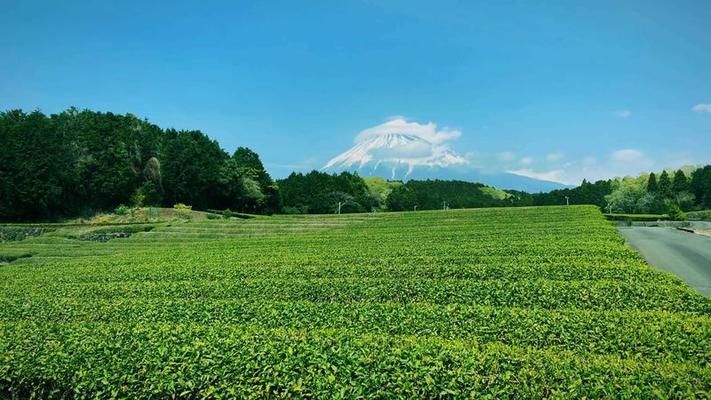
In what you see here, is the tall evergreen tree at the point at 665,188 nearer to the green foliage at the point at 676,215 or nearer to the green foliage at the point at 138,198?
the green foliage at the point at 676,215

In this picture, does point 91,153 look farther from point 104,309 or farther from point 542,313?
point 542,313

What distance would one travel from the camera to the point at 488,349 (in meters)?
9.10

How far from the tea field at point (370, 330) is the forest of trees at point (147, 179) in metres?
49.4

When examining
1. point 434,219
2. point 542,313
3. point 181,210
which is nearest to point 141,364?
point 542,313

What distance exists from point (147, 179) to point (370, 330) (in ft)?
272

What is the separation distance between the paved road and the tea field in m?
3.10

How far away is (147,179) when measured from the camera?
282ft

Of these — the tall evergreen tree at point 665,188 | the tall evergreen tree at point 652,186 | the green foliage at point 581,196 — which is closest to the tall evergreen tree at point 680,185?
the tall evergreen tree at point 665,188

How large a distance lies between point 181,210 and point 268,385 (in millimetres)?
67390

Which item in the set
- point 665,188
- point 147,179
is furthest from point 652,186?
point 147,179

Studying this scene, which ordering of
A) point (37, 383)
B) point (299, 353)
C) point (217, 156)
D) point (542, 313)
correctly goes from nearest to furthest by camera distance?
point (299, 353)
point (37, 383)
point (542, 313)
point (217, 156)

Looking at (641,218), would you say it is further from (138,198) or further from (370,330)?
(370,330)

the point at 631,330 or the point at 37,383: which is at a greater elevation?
the point at 631,330

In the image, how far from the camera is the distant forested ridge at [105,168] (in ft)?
218
